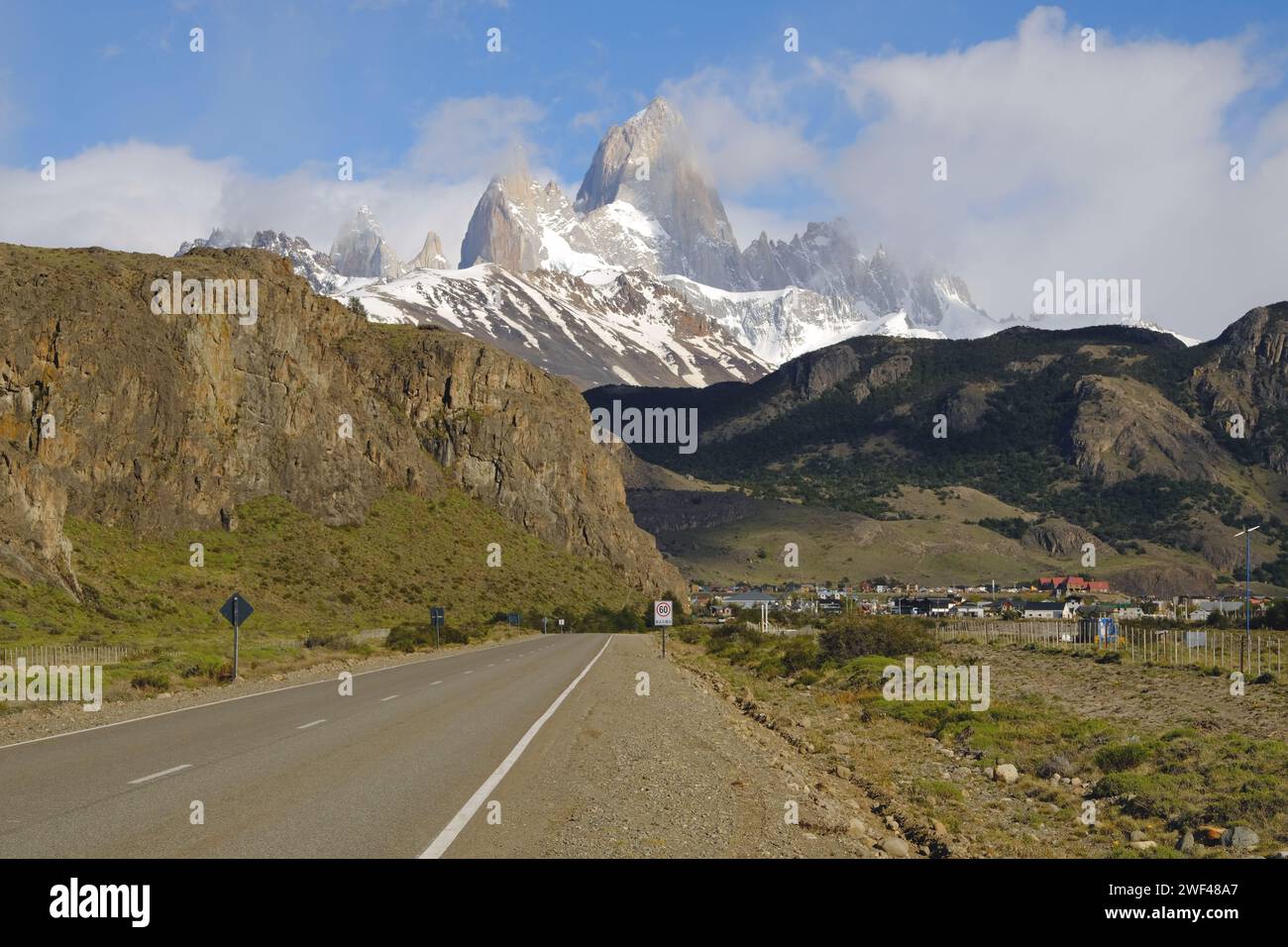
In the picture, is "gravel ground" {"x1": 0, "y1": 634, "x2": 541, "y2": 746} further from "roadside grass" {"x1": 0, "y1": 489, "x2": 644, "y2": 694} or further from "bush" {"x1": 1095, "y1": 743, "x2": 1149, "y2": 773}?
"bush" {"x1": 1095, "y1": 743, "x2": 1149, "y2": 773}

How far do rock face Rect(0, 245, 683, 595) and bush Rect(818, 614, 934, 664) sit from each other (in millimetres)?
39876

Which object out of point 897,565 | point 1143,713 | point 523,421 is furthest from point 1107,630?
point 897,565

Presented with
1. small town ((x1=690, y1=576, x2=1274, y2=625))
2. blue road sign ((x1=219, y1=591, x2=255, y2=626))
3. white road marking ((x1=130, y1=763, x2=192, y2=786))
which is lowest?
small town ((x1=690, y1=576, x2=1274, y2=625))

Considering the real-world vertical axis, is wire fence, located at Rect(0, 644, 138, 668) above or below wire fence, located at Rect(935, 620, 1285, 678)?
above

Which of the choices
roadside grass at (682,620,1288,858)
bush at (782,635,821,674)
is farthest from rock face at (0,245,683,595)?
roadside grass at (682,620,1288,858)

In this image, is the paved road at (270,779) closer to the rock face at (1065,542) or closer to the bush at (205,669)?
the bush at (205,669)

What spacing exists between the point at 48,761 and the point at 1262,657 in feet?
158

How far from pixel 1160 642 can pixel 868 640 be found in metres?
20.7

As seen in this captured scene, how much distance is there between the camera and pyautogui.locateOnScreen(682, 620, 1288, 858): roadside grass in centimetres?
1614

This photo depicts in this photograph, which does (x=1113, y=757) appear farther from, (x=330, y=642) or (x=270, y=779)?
(x=330, y=642)
